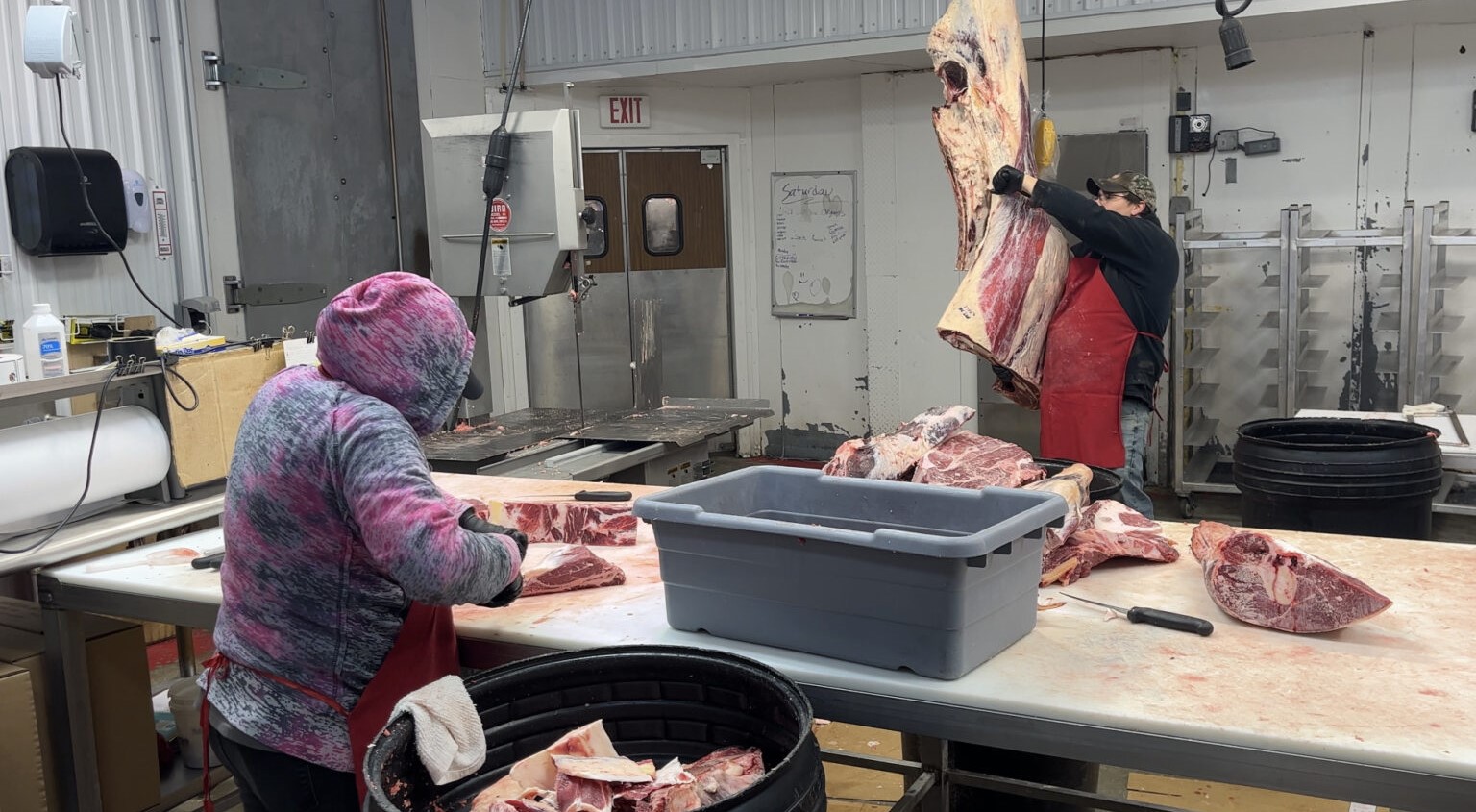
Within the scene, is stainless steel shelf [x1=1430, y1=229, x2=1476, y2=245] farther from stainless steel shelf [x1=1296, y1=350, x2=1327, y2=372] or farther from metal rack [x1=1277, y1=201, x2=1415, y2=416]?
stainless steel shelf [x1=1296, y1=350, x2=1327, y2=372]

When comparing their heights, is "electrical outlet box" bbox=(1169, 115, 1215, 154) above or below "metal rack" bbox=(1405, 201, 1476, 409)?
above

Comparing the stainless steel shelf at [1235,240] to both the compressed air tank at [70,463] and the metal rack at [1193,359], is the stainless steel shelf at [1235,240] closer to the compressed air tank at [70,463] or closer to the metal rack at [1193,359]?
the metal rack at [1193,359]

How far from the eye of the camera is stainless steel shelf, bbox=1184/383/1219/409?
6.36 meters

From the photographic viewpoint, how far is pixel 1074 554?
244cm

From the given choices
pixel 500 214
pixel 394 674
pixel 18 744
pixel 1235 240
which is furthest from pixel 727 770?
pixel 1235 240

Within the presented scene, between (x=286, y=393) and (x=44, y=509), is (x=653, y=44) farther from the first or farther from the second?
(x=286, y=393)

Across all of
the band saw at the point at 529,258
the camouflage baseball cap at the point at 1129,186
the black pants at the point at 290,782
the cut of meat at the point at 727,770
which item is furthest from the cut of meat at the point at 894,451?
the camouflage baseball cap at the point at 1129,186

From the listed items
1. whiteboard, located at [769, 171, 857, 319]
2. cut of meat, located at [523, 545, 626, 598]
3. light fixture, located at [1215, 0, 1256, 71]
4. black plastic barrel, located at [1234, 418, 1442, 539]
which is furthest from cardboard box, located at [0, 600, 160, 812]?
whiteboard, located at [769, 171, 857, 319]

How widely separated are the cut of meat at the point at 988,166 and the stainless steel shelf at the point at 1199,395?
9.62 ft

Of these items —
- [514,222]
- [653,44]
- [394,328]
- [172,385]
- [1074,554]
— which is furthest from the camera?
[653,44]

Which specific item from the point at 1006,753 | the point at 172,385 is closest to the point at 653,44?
the point at 172,385

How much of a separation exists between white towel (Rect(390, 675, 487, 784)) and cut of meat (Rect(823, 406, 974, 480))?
1.07 m

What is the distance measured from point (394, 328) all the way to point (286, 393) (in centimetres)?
22

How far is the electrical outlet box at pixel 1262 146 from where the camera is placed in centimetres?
643
